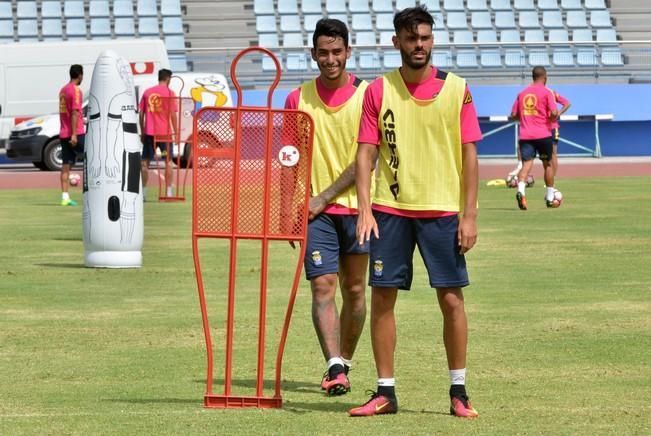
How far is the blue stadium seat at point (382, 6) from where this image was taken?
48312mm

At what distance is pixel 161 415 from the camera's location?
294 inches

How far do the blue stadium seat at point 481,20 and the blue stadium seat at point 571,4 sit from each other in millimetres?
2780

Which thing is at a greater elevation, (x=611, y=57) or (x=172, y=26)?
(x=172, y=26)

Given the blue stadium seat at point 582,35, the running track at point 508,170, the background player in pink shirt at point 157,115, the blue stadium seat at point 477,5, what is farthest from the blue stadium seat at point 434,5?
the background player in pink shirt at point 157,115

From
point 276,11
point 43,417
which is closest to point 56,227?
point 43,417

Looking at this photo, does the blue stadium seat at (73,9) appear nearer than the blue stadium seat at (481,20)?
Yes

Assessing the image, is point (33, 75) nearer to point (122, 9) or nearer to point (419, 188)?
point (122, 9)

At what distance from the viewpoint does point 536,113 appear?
2431 centimetres

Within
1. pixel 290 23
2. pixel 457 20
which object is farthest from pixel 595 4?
pixel 290 23

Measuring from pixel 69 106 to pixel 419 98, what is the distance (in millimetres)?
17603

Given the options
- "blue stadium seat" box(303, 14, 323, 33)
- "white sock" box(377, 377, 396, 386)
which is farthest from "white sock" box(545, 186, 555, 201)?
"blue stadium seat" box(303, 14, 323, 33)

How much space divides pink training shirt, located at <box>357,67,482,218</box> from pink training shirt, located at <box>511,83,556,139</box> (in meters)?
17.1

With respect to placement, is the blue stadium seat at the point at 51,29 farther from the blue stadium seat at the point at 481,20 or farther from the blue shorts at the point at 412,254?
the blue shorts at the point at 412,254

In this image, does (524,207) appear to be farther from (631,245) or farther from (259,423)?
(259,423)
